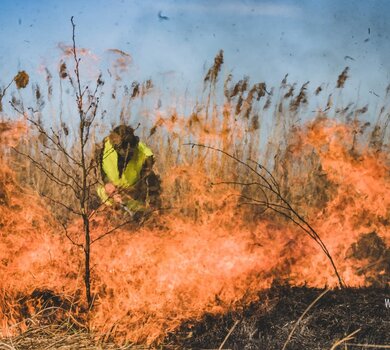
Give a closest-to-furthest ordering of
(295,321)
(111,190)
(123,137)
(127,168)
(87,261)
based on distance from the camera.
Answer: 1. (295,321)
2. (87,261)
3. (123,137)
4. (111,190)
5. (127,168)

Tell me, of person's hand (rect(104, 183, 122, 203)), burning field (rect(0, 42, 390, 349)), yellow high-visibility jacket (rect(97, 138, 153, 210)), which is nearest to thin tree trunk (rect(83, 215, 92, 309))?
burning field (rect(0, 42, 390, 349))

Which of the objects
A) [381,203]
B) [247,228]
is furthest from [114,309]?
[381,203]

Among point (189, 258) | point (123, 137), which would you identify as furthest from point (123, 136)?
point (189, 258)

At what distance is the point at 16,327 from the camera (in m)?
3.03

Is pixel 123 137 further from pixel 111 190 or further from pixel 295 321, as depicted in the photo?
pixel 295 321

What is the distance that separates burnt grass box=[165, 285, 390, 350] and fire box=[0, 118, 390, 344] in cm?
11

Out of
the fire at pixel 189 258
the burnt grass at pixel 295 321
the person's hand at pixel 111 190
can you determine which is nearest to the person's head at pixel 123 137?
the person's hand at pixel 111 190

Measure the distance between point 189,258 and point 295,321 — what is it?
922 millimetres

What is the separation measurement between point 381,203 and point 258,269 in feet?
4.01

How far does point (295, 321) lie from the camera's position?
2807mm

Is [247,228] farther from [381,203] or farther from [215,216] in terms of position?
[381,203]

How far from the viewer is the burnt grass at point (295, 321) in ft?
8.68

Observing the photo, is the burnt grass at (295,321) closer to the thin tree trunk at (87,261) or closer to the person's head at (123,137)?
the thin tree trunk at (87,261)

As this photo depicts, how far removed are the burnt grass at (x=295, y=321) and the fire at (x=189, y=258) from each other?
113mm
